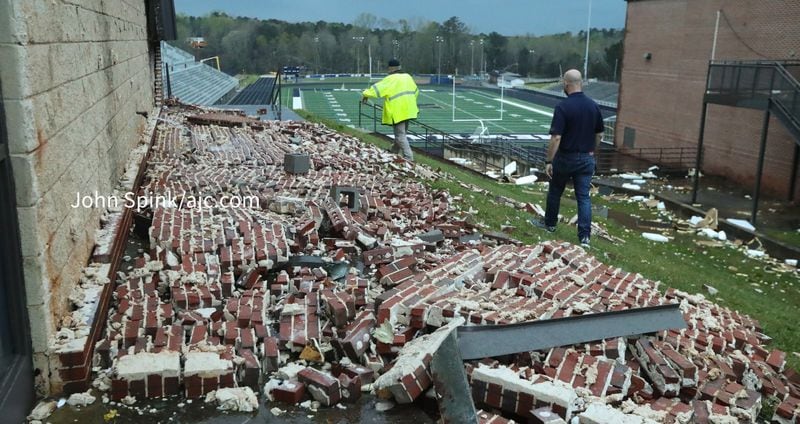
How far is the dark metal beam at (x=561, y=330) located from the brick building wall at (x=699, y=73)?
1923cm

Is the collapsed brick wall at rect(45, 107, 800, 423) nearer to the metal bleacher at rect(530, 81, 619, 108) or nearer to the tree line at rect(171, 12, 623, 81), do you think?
the metal bleacher at rect(530, 81, 619, 108)

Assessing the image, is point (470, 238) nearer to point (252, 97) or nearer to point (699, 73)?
point (699, 73)

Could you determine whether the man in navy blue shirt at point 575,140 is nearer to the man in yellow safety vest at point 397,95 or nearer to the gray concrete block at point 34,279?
the man in yellow safety vest at point 397,95

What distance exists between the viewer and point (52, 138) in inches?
145

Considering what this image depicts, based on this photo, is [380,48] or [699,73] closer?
[699,73]

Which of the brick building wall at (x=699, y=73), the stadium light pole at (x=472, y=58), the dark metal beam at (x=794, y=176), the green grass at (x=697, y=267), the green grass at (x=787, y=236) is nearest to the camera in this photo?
the green grass at (x=697, y=267)

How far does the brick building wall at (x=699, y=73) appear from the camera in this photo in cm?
2153

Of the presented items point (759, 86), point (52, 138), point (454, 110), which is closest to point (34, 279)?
point (52, 138)

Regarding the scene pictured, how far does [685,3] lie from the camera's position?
27109 mm

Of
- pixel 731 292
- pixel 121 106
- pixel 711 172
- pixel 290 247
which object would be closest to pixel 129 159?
pixel 121 106

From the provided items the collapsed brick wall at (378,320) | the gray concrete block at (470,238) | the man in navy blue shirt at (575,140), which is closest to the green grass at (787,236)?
the man in navy blue shirt at (575,140)

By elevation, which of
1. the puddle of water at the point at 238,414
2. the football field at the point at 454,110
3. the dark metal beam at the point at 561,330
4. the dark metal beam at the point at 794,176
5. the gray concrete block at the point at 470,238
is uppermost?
the dark metal beam at the point at 561,330

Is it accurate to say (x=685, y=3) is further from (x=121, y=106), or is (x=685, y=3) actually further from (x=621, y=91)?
(x=121, y=106)

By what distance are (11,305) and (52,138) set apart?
3.36ft
